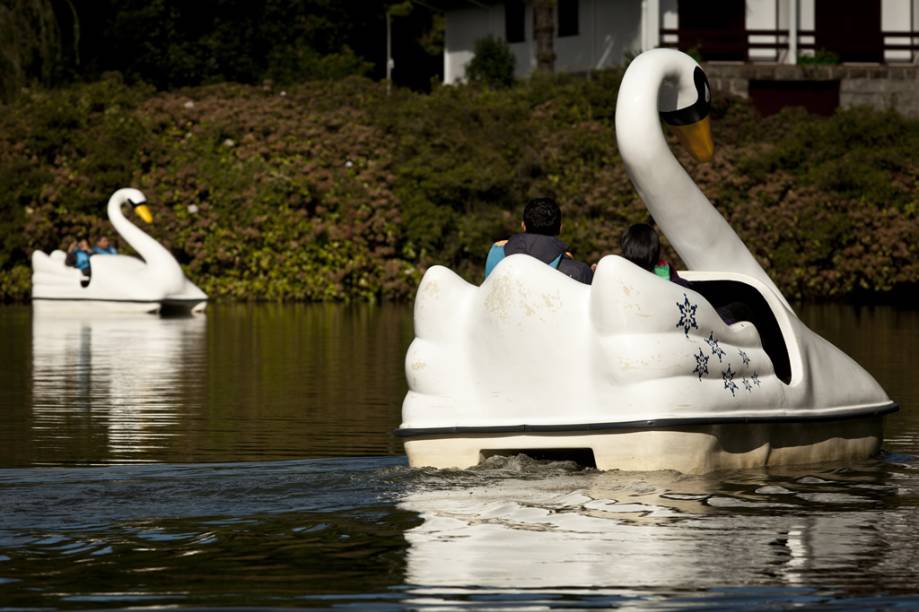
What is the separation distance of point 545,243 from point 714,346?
123cm

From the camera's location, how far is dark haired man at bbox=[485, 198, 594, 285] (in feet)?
35.8

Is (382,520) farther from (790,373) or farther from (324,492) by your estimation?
(790,373)

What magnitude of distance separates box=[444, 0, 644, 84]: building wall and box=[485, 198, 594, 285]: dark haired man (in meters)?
36.6

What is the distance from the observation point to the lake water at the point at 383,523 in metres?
7.04

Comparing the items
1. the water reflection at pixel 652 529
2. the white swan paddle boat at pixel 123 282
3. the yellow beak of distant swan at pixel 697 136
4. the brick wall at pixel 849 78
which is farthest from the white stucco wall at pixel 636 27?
the water reflection at pixel 652 529

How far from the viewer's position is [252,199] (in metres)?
40.5

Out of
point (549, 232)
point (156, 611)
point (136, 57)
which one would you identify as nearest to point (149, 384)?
point (549, 232)

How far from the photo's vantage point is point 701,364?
33.4 feet

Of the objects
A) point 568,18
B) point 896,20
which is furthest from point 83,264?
point 896,20

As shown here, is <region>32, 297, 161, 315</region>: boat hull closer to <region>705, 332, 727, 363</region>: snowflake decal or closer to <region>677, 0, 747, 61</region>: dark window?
<region>677, 0, 747, 61</region>: dark window

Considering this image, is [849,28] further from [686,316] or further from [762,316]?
[686,316]

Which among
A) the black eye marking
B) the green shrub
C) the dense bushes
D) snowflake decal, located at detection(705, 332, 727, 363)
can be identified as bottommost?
snowflake decal, located at detection(705, 332, 727, 363)

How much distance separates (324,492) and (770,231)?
2997 centimetres

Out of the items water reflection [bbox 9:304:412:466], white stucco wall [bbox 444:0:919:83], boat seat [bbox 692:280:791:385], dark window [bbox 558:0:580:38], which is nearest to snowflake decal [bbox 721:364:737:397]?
boat seat [bbox 692:280:791:385]
